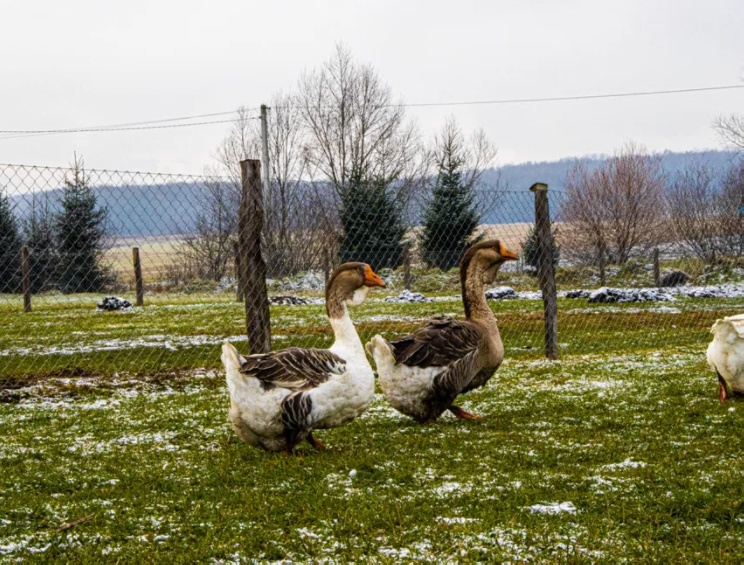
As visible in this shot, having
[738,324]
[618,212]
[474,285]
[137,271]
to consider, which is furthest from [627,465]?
[618,212]

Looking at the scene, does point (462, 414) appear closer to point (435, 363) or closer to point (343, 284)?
point (435, 363)

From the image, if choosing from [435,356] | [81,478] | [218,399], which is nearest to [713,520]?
[435,356]

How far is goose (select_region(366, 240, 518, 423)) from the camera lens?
23.7 feet

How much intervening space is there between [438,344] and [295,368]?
1808 mm

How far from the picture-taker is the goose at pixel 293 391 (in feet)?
19.5

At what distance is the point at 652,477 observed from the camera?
17.0ft

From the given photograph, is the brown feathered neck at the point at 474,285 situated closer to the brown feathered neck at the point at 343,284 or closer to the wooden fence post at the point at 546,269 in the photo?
the brown feathered neck at the point at 343,284

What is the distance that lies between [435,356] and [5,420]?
4593mm

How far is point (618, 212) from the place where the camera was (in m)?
42.5

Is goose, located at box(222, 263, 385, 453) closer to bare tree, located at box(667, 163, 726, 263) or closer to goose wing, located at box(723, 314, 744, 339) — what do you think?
goose wing, located at box(723, 314, 744, 339)

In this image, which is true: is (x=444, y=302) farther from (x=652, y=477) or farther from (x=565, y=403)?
(x=652, y=477)

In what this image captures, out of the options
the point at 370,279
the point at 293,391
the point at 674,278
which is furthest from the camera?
the point at 674,278

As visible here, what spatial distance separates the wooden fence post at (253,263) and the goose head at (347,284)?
10.8 feet

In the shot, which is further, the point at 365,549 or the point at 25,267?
the point at 25,267
